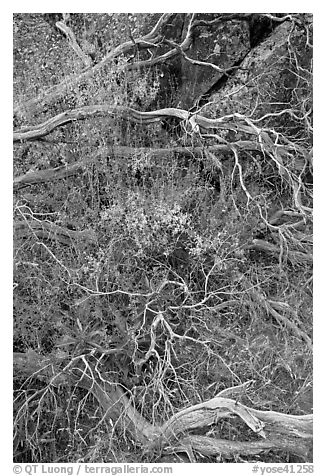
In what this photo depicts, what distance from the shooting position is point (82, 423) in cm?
290

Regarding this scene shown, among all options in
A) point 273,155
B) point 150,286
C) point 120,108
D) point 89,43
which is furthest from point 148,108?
point 150,286

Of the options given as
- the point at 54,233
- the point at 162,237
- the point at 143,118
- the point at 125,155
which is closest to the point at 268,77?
the point at 143,118

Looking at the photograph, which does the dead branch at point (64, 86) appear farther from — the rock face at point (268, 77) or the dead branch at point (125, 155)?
the rock face at point (268, 77)

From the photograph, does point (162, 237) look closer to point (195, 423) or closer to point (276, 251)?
point (276, 251)

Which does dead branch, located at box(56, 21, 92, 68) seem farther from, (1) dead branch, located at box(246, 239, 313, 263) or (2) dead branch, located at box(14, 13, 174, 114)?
(1) dead branch, located at box(246, 239, 313, 263)

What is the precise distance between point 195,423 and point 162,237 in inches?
37.7

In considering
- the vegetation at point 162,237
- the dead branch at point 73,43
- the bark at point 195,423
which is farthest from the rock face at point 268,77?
the bark at point 195,423

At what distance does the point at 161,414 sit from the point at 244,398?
1.41ft

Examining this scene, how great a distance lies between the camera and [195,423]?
114 inches

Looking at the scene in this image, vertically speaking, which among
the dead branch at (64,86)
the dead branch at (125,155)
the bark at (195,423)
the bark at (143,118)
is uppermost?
the dead branch at (64,86)

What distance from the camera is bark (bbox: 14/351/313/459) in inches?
114

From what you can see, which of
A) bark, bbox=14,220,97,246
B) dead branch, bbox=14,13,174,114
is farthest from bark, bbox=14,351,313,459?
dead branch, bbox=14,13,174,114

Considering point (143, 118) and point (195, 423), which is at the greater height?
point (143, 118)

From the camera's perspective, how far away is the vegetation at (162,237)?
9.52 feet
